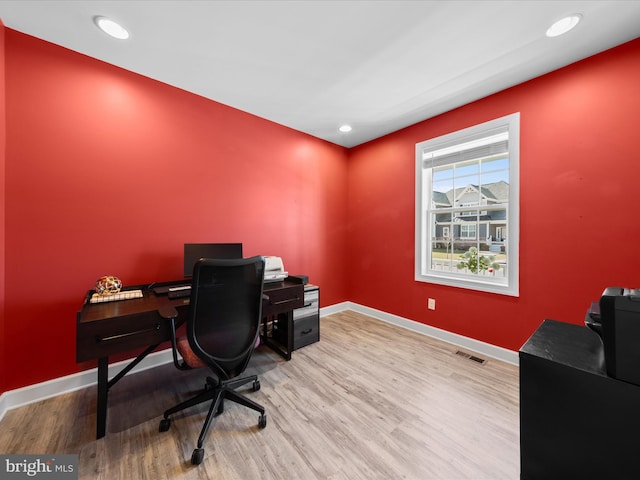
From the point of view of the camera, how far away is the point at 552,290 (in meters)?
2.21

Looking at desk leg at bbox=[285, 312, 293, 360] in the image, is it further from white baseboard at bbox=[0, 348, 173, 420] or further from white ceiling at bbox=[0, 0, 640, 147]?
white ceiling at bbox=[0, 0, 640, 147]

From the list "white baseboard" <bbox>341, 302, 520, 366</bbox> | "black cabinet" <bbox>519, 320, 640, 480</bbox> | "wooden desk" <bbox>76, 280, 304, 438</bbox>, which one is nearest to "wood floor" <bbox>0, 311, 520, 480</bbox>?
"white baseboard" <bbox>341, 302, 520, 366</bbox>

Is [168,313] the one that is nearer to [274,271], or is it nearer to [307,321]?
[274,271]

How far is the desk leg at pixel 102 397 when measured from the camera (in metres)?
1.52

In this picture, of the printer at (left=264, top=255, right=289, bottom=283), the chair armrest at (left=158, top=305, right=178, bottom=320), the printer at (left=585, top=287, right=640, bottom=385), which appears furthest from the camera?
the printer at (left=264, top=255, right=289, bottom=283)

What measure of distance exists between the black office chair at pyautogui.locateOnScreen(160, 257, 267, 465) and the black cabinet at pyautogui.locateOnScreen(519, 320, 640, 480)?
4.72 feet

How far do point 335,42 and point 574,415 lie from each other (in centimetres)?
249

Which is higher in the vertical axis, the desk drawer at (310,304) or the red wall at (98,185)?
the red wall at (98,185)

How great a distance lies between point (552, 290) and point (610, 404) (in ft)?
5.75

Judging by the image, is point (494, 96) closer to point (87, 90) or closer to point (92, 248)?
point (87, 90)

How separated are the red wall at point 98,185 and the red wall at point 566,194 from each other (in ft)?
8.09

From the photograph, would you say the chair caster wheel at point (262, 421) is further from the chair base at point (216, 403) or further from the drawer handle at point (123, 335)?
the drawer handle at point (123, 335)

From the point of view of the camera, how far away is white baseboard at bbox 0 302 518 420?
1.81m

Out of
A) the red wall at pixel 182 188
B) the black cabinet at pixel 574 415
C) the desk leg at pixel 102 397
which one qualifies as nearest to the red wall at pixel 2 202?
the red wall at pixel 182 188
